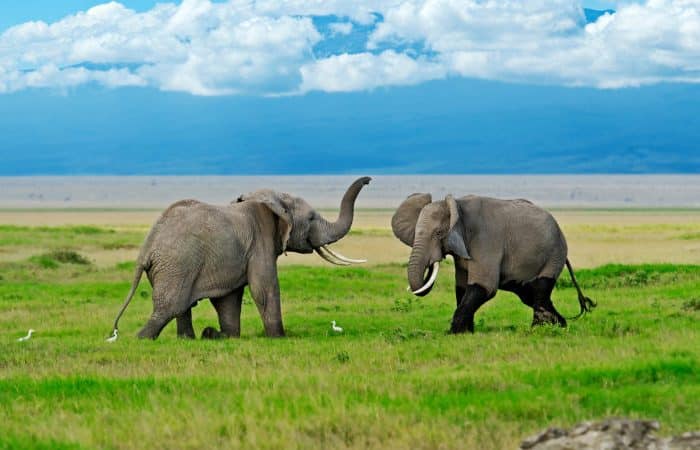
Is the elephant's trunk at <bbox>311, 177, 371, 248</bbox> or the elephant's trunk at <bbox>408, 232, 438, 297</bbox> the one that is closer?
the elephant's trunk at <bbox>408, 232, 438, 297</bbox>

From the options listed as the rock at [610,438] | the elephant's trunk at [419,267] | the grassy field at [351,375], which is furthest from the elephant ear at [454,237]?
the rock at [610,438]

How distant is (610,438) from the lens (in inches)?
314

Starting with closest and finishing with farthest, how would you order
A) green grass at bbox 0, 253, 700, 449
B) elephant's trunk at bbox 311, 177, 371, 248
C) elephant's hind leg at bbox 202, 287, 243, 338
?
green grass at bbox 0, 253, 700, 449 < elephant's hind leg at bbox 202, 287, 243, 338 < elephant's trunk at bbox 311, 177, 371, 248

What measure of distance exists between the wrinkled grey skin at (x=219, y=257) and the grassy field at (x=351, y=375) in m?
0.61

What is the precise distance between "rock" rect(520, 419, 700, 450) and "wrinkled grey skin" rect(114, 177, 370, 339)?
9924mm

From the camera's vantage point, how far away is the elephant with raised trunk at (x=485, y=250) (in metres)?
17.4

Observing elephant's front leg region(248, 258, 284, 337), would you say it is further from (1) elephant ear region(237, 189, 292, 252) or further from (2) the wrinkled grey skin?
(1) elephant ear region(237, 189, 292, 252)

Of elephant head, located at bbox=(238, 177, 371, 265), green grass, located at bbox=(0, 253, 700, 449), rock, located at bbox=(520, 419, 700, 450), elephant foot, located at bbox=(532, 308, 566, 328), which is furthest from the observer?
elephant head, located at bbox=(238, 177, 371, 265)

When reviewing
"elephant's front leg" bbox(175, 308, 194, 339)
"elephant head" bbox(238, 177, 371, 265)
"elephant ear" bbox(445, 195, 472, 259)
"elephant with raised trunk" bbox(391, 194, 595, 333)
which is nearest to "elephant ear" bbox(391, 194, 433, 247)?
"elephant with raised trunk" bbox(391, 194, 595, 333)

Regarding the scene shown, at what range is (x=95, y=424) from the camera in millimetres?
10188

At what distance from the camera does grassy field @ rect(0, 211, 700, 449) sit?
9.81m

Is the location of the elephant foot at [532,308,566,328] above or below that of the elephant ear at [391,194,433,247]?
below

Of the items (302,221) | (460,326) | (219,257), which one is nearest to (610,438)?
(460,326)

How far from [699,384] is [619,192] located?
185 meters
